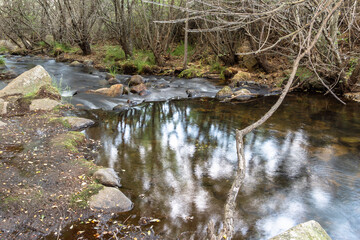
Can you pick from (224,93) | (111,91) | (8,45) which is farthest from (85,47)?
(224,93)

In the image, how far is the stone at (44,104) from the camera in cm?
734

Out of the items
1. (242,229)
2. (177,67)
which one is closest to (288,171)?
(242,229)

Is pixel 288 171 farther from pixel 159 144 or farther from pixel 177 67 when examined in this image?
pixel 177 67

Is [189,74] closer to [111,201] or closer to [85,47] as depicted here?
[85,47]

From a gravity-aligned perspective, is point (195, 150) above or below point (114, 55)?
below

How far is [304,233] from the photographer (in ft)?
6.33

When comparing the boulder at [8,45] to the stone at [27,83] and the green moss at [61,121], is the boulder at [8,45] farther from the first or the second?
the green moss at [61,121]

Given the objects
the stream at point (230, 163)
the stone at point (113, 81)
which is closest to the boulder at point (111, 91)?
the stream at point (230, 163)

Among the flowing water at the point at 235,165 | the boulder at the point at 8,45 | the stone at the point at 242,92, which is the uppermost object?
the boulder at the point at 8,45

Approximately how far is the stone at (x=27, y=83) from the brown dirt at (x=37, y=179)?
210cm

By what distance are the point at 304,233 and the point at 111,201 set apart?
2.56m

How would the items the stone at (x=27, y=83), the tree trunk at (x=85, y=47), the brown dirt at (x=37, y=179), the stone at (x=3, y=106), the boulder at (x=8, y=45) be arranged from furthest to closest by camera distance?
1. the boulder at (x=8, y=45)
2. the tree trunk at (x=85, y=47)
3. the stone at (x=27, y=83)
4. the stone at (x=3, y=106)
5. the brown dirt at (x=37, y=179)

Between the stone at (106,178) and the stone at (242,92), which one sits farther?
the stone at (242,92)

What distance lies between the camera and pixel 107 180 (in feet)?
13.9
